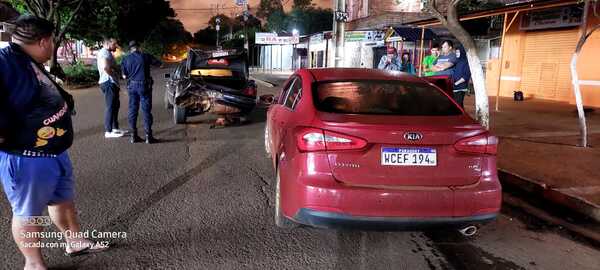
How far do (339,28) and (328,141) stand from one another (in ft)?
36.9

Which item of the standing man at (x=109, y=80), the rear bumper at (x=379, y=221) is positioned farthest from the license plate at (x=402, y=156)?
the standing man at (x=109, y=80)

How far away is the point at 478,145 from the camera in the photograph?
10.7 ft

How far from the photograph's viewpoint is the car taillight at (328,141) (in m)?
3.14

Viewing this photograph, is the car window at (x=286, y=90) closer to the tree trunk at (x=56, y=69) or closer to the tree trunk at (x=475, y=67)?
the tree trunk at (x=56, y=69)

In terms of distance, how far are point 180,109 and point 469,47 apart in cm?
561

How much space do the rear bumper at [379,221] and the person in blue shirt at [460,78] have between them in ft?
16.5

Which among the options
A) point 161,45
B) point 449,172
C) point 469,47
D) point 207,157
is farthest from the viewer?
point 161,45

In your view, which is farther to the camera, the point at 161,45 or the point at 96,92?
the point at 161,45

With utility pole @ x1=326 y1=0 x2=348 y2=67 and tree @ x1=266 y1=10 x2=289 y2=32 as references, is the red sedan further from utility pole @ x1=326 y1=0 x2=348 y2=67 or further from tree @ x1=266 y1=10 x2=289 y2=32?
tree @ x1=266 y1=10 x2=289 y2=32

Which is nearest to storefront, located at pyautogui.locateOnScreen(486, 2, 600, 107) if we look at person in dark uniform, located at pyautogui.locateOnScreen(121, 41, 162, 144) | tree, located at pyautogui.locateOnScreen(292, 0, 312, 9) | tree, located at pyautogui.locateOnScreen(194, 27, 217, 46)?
person in dark uniform, located at pyautogui.locateOnScreen(121, 41, 162, 144)

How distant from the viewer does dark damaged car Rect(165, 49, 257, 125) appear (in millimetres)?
8805

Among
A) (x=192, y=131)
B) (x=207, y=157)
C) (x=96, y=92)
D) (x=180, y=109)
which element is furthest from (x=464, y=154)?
(x=96, y=92)

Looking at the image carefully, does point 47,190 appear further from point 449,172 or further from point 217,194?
point 449,172

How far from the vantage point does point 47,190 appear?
2.84 m
